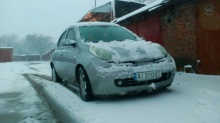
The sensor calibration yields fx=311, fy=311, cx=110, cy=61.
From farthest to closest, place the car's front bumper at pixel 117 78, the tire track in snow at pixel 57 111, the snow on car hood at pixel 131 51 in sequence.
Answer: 1. the snow on car hood at pixel 131 51
2. the car's front bumper at pixel 117 78
3. the tire track in snow at pixel 57 111

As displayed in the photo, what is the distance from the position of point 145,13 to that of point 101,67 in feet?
26.6

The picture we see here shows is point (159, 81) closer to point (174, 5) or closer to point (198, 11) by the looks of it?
point (198, 11)

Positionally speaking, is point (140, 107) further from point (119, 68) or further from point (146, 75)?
point (119, 68)

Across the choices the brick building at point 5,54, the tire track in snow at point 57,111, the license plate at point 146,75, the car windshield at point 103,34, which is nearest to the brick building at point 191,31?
the car windshield at point 103,34

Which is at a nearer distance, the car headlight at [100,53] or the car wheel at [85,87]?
the car headlight at [100,53]

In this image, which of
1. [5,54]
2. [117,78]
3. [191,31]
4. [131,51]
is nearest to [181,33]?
[191,31]

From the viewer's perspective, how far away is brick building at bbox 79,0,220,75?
27.4ft

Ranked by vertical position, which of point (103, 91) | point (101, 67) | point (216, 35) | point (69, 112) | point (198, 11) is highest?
point (198, 11)

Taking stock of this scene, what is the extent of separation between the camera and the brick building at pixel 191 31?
8359mm

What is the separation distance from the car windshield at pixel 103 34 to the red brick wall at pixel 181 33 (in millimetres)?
3183

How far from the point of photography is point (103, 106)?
17.1 ft

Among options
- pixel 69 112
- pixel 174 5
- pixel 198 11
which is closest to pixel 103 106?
pixel 69 112

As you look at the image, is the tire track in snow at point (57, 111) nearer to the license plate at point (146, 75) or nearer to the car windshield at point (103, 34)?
the license plate at point (146, 75)

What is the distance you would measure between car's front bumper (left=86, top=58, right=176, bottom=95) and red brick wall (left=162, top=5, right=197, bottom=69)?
4.39m
